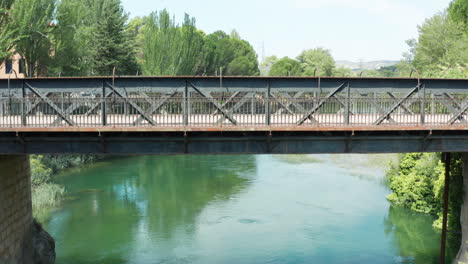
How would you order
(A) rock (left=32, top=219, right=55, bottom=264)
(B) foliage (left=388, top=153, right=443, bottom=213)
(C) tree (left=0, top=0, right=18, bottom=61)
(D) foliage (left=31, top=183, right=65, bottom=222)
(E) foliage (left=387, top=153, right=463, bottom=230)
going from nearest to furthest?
(A) rock (left=32, top=219, right=55, bottom=264) → (E) foliage (left=387, top=153, right=463, bottom=230) → (B) foliage (left=388, top=153, right=443, bottom=213) → (D) foliage (left=31, top=183, right=65, bottom=222) → (C) tree (left=0, top=0, right=18, bottom=61)

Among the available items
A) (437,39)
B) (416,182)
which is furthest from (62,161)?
(437,39)

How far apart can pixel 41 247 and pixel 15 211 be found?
2.54 metres

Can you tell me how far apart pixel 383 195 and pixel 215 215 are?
12901 mm

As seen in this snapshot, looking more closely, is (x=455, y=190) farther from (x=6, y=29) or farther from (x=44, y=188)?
(x=6, y=29)

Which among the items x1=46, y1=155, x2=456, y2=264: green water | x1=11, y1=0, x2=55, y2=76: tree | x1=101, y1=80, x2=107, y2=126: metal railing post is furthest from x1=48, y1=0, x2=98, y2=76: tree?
x1=101, y1=80, x2=107, y2=126: metal railing post

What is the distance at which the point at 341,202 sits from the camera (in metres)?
33.0

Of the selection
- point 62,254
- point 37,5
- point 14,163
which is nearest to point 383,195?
point 62,254

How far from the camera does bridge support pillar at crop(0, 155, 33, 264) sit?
18.0m

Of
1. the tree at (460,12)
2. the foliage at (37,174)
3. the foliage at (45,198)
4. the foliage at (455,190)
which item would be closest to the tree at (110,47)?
the foliage at (37,174)

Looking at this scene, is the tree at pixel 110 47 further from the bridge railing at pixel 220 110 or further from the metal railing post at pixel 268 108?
the metal railing post at pixel 268 108

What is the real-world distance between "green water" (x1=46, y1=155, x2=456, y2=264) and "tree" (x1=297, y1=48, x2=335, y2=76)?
8079 centimetres

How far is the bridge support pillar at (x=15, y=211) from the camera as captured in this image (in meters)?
18.0

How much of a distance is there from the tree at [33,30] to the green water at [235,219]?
9.56 metres

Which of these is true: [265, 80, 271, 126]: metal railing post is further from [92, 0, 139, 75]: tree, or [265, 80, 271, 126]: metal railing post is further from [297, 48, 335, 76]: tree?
[297, 48, 335, 76]: tree
